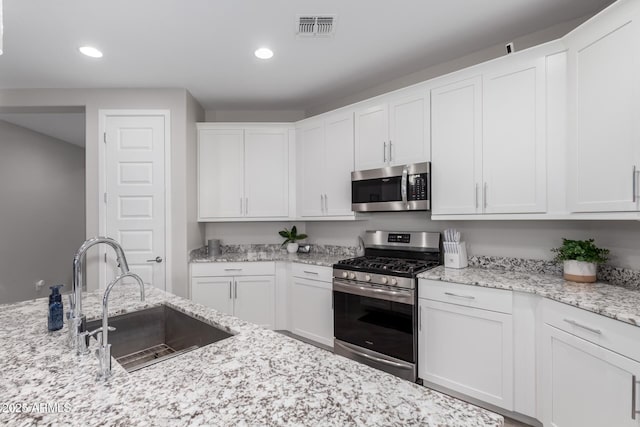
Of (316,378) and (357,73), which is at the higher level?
(357,73)

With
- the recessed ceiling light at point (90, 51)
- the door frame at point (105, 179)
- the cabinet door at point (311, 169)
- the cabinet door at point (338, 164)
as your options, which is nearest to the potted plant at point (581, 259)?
the cabinet door at point (338, 164)

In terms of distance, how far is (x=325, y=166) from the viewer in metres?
3.25

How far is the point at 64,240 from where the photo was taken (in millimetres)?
5285

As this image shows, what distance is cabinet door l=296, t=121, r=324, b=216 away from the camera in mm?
3283

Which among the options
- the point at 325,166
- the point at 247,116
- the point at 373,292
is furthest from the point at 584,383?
the point at 247,116

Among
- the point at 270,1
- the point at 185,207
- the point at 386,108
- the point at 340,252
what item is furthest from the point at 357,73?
the point at 185,207

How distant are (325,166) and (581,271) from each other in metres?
2.25

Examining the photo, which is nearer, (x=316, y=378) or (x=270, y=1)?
(x=316, y=378)

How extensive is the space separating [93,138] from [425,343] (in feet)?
11.9

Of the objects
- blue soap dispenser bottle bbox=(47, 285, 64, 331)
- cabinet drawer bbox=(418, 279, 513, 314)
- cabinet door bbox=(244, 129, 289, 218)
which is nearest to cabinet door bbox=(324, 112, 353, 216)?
cabinet door bbox=(244, 129, 289, 218)

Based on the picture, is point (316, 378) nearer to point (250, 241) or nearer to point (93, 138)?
point (250, 241)

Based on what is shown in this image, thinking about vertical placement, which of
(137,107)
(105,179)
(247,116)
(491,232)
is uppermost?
(247,116)

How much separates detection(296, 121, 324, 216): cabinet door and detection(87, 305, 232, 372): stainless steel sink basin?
1970mm

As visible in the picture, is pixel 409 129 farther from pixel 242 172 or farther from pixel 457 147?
pixel 242 172
